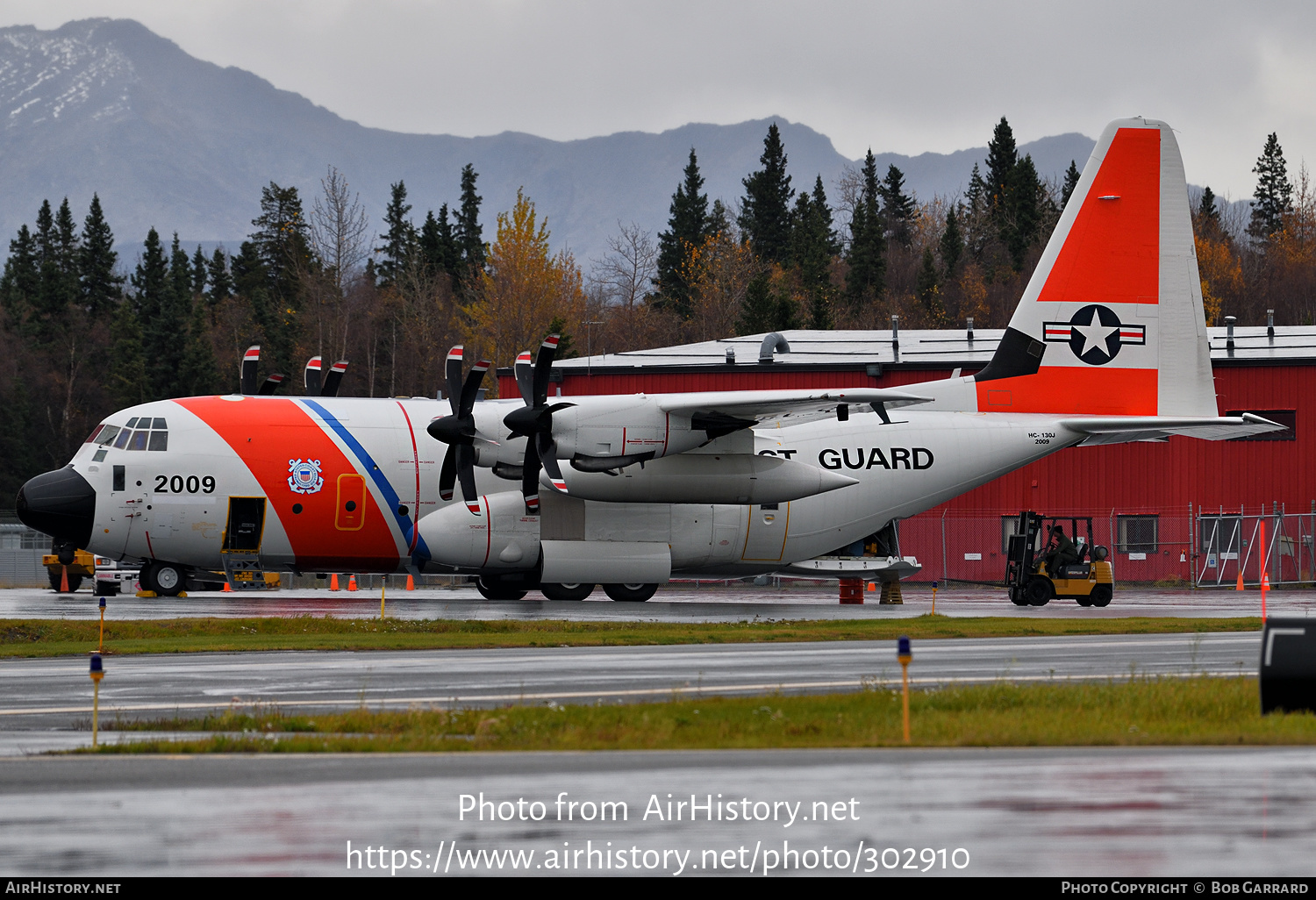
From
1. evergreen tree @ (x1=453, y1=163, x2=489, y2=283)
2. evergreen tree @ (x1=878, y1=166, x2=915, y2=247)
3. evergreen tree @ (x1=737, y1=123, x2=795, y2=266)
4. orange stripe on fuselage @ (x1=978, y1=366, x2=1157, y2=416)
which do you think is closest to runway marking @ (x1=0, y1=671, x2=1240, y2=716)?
orange stripe on fuselage @ (x1=978, y1=366, x2=1157, y2=416)

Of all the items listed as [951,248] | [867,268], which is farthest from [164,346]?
[951,248]

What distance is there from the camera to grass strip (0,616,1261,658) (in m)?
22.3

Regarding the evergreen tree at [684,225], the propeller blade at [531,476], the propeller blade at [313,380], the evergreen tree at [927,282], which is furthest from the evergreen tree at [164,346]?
the propeller blade at [531,476]

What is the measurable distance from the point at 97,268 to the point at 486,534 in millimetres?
90046

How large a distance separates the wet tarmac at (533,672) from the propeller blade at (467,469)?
24.5 ft

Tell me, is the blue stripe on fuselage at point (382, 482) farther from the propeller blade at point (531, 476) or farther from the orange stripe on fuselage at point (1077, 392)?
the orange stripe on fuselage at point (1077, 392)

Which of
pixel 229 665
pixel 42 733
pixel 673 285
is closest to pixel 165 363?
pixel 673 285

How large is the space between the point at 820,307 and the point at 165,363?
1715 inches

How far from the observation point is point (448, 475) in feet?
95.1

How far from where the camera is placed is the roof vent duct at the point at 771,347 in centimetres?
4712

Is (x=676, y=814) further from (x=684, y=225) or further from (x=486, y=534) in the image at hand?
(x=684, y=225)

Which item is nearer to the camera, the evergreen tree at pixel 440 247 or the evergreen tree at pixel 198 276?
the evergreen tree at pixel 440 247

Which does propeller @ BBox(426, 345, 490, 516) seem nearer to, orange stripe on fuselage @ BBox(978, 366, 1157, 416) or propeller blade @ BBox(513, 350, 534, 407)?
propeller blade @ BBox(513, 350, 534, 407)

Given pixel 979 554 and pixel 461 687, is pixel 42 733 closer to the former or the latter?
pixel 461 687
